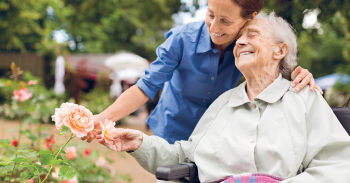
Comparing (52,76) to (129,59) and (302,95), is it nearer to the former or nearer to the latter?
(129,59)

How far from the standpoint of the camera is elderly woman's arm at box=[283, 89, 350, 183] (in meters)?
1.46

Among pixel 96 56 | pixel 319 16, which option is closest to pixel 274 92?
pixel 319 16

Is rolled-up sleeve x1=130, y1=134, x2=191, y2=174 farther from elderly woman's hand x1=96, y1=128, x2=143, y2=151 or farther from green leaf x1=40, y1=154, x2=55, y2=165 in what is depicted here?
green leaf x1=40, y1=154, x2=55, y2=165

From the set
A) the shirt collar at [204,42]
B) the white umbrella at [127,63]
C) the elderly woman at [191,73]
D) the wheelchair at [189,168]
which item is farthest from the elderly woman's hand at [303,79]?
the white umbrella at [127,63]

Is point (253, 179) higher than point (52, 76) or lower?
higher

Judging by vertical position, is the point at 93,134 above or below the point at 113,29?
above

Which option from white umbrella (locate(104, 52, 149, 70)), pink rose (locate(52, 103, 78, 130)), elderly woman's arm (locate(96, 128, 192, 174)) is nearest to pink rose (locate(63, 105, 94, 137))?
pink rose (locate(52, 103, 78, 130))

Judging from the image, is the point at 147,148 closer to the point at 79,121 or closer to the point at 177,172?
the point at 177,172

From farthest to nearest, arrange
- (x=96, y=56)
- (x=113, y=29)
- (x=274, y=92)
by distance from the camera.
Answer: (x=113, y=29), (x=96, y=56), (x=274, y=92)

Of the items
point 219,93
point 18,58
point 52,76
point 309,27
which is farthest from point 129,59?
point 219,93

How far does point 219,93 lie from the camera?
86.3 inches

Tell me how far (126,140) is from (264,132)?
79 cm

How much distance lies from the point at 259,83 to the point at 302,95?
268mm

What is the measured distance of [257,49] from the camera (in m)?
1.77
